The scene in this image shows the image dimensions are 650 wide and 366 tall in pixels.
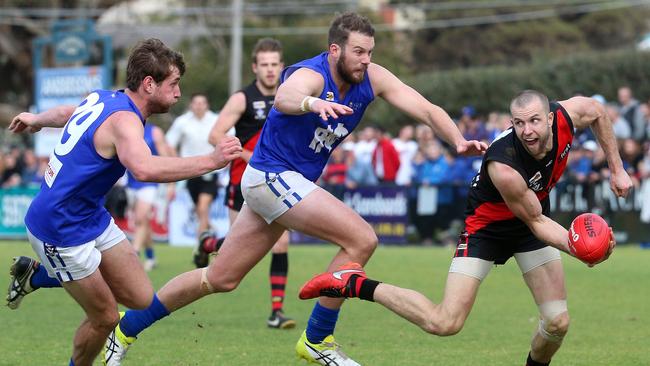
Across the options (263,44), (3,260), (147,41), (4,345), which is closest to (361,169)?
(3,260)

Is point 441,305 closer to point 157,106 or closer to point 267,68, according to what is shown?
point 157,106

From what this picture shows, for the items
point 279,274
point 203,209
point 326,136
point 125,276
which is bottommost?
point 203,209

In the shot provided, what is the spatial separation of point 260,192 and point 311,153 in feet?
1.46

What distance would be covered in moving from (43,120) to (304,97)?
175 centimetres

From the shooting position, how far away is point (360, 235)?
24.0 feet

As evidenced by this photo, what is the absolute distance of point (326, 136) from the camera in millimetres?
7465

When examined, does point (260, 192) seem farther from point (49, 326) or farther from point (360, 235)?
point (49, 326)

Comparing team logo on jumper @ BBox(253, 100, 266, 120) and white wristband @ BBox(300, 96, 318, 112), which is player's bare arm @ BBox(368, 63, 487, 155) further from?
team logo on jumper @ BBox(253, 100, 266, 120)

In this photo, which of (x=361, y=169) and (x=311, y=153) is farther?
(x=361, y=169)

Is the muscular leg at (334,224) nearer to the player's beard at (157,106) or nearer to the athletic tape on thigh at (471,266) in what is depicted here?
the athletic tape on thigh at (471,266)

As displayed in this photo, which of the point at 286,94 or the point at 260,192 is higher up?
the point at 286,94

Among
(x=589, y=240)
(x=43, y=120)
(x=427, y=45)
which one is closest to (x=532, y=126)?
(x=589, y=240)

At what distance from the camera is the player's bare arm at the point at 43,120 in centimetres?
717

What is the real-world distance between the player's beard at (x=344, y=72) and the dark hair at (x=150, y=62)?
122 cm
